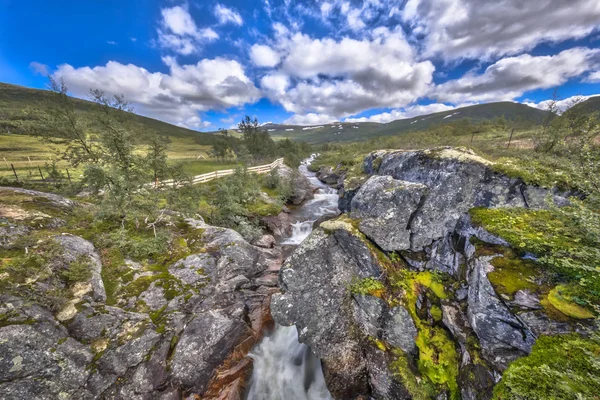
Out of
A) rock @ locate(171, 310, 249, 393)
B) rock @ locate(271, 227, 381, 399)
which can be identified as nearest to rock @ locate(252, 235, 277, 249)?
rock @ locate(171, 310, 249, 393)

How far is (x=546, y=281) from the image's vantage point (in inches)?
251

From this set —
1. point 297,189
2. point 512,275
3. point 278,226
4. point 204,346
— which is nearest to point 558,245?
point 512,275

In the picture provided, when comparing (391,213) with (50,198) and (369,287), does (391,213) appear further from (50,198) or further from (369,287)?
(50,198)

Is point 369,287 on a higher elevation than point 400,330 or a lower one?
higher

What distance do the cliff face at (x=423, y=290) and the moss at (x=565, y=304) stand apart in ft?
0.35

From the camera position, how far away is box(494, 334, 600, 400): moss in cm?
381

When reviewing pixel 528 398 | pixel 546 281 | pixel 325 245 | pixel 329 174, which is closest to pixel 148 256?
pixel 325 245

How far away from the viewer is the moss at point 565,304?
17.6 feet

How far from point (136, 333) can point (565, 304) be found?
14.1 meters

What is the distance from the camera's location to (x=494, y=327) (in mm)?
6535

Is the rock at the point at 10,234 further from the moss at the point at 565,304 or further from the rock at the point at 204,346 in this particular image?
the moss at the point at 565,304

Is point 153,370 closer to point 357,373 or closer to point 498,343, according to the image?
point 357,373

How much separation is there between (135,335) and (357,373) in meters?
8.99

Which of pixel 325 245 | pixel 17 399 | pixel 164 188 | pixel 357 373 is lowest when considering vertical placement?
pixel 357 373
